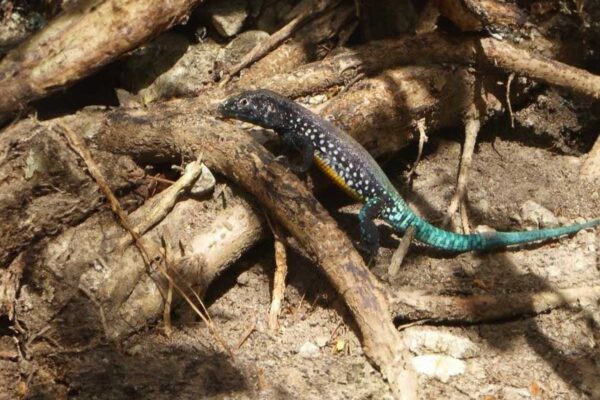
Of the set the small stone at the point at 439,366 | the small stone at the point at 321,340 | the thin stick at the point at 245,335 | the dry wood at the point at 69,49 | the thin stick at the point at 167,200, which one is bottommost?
the small stone at the point at 439,366

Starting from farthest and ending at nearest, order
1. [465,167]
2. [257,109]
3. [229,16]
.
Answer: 1. [229,16]
2. [465,167]
3. [257,109]

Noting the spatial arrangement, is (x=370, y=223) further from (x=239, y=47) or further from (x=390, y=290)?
(x=239, y=47)

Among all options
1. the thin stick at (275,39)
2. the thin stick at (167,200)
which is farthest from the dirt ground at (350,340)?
the thin stick at (275,39)

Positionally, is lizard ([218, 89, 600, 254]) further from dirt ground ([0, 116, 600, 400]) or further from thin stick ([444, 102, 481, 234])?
thin stick ([444, 102, 481, 234])

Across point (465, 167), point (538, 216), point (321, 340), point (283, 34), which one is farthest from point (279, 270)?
point (283, 34)

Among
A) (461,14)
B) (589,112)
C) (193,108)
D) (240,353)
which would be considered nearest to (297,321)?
(240,353)

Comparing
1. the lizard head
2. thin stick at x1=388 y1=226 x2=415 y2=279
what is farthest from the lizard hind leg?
the lizard head

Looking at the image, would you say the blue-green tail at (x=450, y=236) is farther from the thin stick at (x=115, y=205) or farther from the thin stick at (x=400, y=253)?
the thin stick at (x=115, y=205)
